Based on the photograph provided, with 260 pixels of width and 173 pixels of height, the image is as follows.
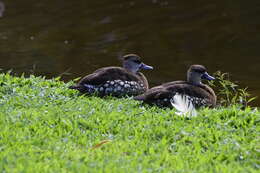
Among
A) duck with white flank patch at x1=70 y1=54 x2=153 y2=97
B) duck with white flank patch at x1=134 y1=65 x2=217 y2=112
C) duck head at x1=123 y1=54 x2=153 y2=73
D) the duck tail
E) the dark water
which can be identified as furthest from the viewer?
the dark water

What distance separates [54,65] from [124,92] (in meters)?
5.97

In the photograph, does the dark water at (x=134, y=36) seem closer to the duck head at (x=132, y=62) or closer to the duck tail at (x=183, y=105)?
the duck head at (x=132, y=62)

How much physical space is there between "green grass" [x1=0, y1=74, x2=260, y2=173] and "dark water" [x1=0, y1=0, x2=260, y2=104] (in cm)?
540

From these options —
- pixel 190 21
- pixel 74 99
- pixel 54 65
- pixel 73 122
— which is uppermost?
pixel 190 21

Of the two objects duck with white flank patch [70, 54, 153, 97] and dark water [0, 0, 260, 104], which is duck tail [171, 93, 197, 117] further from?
dark water [0, 0, 260, 104]

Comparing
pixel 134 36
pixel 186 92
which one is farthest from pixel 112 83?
pixel 134 36

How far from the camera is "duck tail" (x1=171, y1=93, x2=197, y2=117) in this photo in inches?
339

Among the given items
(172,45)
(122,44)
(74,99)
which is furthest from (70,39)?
(74,99)

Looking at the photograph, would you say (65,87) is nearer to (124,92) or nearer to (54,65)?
(124,92)

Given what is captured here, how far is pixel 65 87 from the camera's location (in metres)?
10.5

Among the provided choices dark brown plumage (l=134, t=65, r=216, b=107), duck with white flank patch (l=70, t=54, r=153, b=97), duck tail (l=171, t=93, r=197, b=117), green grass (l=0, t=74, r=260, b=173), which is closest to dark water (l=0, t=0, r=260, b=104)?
dark brown plumage (l=134, t=65, r=216, b=107)

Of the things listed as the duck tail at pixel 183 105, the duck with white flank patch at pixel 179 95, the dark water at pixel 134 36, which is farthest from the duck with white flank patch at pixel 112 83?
the dark water at pixel 134 36

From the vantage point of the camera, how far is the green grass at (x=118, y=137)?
21.9 ft

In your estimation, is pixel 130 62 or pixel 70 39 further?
pixel 70 39
